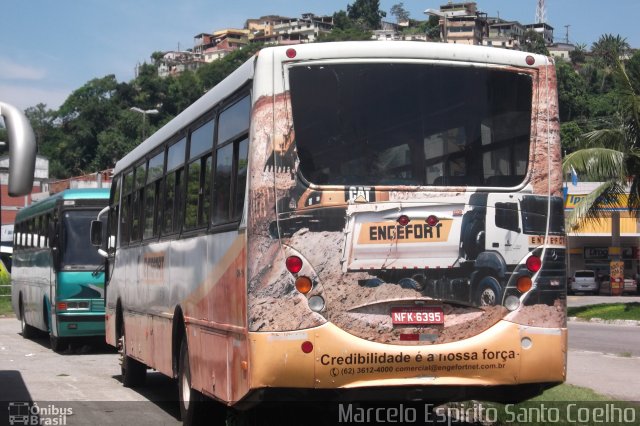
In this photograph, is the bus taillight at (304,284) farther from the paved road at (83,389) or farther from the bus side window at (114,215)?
the bus side window at (114,215)

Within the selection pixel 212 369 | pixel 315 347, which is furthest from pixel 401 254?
pixel 212 369

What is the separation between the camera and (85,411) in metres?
12.2

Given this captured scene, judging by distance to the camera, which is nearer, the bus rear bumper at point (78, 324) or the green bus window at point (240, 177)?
the green bus window at point (240, 177)

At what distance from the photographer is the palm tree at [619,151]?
3147 cm

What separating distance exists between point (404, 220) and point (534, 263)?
111 centimetres

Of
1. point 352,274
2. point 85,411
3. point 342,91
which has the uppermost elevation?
point 342,91

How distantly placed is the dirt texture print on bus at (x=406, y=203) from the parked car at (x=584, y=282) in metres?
53.3

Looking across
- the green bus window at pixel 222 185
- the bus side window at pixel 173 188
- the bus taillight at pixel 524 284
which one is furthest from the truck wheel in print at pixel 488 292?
the bus side window at pixel 173 188

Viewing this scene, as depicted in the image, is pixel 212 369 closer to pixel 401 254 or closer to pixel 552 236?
pixel 401 254

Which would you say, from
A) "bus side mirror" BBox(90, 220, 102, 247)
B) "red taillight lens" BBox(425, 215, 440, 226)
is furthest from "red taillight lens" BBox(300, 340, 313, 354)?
"bus side mirror" BBox(90, 220, 102, 247)

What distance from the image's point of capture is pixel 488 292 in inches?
326

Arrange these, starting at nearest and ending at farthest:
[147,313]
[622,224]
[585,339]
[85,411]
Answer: [85,411]
[147,313]
[585,339]
[622,224]

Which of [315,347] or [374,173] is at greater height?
[374,173]

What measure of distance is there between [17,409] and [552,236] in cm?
698
